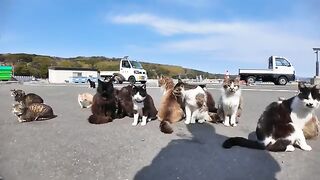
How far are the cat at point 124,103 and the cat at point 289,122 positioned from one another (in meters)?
3.87

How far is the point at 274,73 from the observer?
29.8 m

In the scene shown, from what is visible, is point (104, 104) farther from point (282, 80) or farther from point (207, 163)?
point (282, 80)

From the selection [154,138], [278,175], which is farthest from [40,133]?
[278,175]

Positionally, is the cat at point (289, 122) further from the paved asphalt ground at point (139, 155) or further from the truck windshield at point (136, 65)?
the truck windshield at point (136, 65)

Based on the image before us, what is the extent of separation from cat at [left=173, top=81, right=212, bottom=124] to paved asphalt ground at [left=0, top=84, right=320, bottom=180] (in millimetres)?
259

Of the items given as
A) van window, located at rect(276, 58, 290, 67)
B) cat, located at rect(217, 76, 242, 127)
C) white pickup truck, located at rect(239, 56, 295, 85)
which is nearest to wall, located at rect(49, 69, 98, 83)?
white pickup truck, located at rect(239, 56, 295, 85)

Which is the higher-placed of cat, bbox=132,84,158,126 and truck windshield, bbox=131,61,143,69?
truck windshield, bbox=131,61,143,69

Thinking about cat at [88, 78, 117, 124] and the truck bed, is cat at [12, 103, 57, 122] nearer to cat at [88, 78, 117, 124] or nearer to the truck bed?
cat at [88, 78, 117, 124]

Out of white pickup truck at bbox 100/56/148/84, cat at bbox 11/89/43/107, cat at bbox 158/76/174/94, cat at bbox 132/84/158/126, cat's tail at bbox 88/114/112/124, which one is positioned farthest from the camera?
white pickup truck at bbox 100/56/148/84

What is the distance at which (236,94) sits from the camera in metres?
8.34

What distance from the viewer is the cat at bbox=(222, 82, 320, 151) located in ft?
20.7

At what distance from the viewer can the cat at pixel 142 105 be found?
27.9 ft

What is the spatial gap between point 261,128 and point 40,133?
15.2ft

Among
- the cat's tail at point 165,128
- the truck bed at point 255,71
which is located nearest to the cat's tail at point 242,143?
the cat's tail at point 165,128
